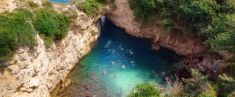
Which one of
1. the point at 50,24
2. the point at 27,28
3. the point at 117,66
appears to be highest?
the point at 27,28

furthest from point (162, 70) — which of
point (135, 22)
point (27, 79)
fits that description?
point (27, 79)

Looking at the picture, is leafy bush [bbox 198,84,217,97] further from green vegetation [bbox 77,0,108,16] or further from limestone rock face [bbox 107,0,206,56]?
green vegetation [bbox 77,0,108,16]

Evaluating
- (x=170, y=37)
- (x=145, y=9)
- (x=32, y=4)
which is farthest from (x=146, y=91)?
(x=32, y=4)

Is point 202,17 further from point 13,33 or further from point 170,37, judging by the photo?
point 13,33

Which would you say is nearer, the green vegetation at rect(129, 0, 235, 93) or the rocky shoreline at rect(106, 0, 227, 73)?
the green vegetation at rect(129, 0, 235, 93)

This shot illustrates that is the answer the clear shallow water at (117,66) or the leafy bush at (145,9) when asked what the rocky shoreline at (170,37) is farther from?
the clear shallow water at (117,66)

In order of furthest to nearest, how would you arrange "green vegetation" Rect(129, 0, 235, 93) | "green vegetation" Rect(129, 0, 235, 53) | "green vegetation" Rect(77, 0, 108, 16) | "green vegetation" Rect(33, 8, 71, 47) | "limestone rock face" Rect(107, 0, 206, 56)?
"green vegetation" Rect(77, 0, 108, 16)
"limestone rock face" Rect(107, 0, 206, 56)
"green vegetation" Rect(33, 8, 71, 47)
"green vegetation" Rect(129, 0, 235, 53)
"green vegetation" Rect(129, 0, 235, 93)

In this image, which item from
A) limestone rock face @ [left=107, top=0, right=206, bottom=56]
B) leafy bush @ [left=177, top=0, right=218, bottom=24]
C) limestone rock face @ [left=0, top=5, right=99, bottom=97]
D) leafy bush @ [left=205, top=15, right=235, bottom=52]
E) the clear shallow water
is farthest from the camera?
limestone rock face @ [left=107, top=0, right=206, bottom=56]

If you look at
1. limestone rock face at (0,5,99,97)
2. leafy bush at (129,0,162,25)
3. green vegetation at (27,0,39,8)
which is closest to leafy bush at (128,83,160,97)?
limestone rock face at (0,5,99,97)
